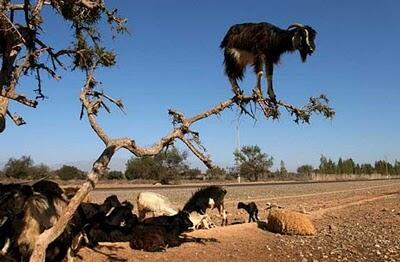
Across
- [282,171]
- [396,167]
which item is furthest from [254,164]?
[396,167]

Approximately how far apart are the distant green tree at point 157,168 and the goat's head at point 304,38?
2429 inches

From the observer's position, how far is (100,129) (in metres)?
9.80

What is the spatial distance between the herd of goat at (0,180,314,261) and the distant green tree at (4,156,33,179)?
4850 centimetres

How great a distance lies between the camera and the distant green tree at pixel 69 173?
222 ft

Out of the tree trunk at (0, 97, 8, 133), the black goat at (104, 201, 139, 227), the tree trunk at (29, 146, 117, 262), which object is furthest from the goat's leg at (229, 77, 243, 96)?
the black goat at (104, 201, 139, 227)

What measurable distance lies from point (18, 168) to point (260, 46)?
5941 centimetres

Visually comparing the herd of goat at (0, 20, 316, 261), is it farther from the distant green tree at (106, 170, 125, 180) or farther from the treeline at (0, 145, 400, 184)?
the distant green tree at (106, 170, 125, 180)

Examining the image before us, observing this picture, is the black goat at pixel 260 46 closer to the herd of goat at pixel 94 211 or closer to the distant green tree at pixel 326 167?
the herd of goat at pixel 94 211

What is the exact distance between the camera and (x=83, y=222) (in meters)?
13.1

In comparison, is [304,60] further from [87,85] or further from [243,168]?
[243,168]

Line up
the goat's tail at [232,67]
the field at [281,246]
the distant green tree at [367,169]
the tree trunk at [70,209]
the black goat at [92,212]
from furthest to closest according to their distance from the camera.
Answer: the distant green tree at [367,169] < the black goat at [92,212] < the field at [281,246] < the goat's tail at [232,67] < the tree trunk at [70,209]

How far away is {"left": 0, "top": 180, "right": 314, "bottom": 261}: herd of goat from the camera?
1052cm

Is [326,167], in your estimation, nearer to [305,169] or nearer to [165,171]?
[305,169]

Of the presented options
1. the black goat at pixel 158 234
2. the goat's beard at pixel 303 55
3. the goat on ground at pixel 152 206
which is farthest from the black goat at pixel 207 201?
the goat's beard at pixel 303 55
